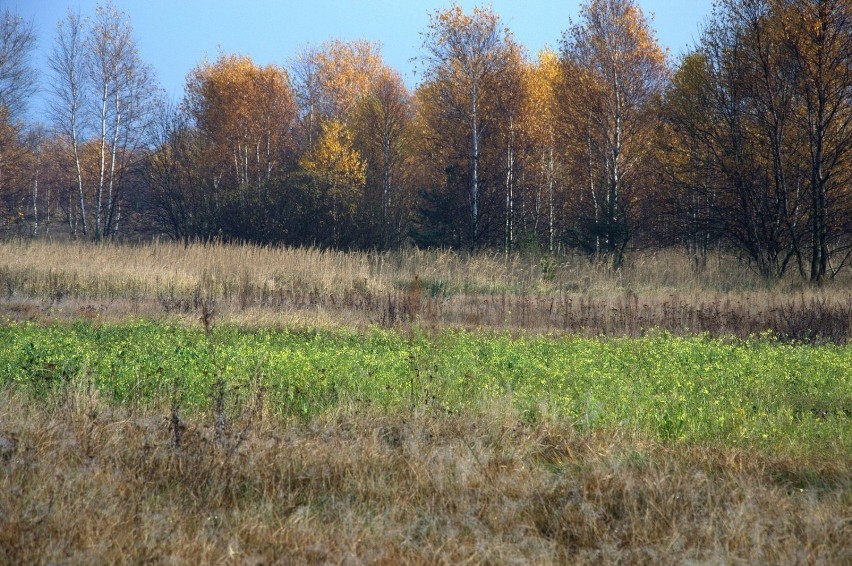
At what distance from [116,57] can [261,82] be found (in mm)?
9864

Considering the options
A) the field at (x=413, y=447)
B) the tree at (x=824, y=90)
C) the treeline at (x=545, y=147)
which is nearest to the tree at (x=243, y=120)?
the treeline at (x=545, y=147)

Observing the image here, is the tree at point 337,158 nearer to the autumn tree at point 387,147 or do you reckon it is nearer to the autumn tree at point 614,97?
the autumn tree at point 387,147

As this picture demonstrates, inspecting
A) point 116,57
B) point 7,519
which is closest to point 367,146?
point 116,57

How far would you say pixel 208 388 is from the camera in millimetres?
6926

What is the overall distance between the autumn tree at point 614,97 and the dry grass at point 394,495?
20.2 meters

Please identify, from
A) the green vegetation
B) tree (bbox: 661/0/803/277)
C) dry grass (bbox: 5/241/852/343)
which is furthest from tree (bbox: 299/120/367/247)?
the green vegetation

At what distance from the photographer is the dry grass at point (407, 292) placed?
1293 centimetres

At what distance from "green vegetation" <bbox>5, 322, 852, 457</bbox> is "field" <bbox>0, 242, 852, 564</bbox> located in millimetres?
36

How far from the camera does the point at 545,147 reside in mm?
31438

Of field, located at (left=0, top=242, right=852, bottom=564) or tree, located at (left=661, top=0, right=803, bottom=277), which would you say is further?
tree, located at (left=661, top=0, right=803, bottom=277)

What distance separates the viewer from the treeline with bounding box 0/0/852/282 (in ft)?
65.6

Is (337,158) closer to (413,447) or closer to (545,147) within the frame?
(545,147)

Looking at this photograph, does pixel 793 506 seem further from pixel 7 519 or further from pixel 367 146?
pixel 367 146

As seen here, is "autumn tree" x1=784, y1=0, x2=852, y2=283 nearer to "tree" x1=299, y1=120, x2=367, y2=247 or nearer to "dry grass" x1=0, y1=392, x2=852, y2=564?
"tree" x1=299, y1=120, x2=367, y2=247
